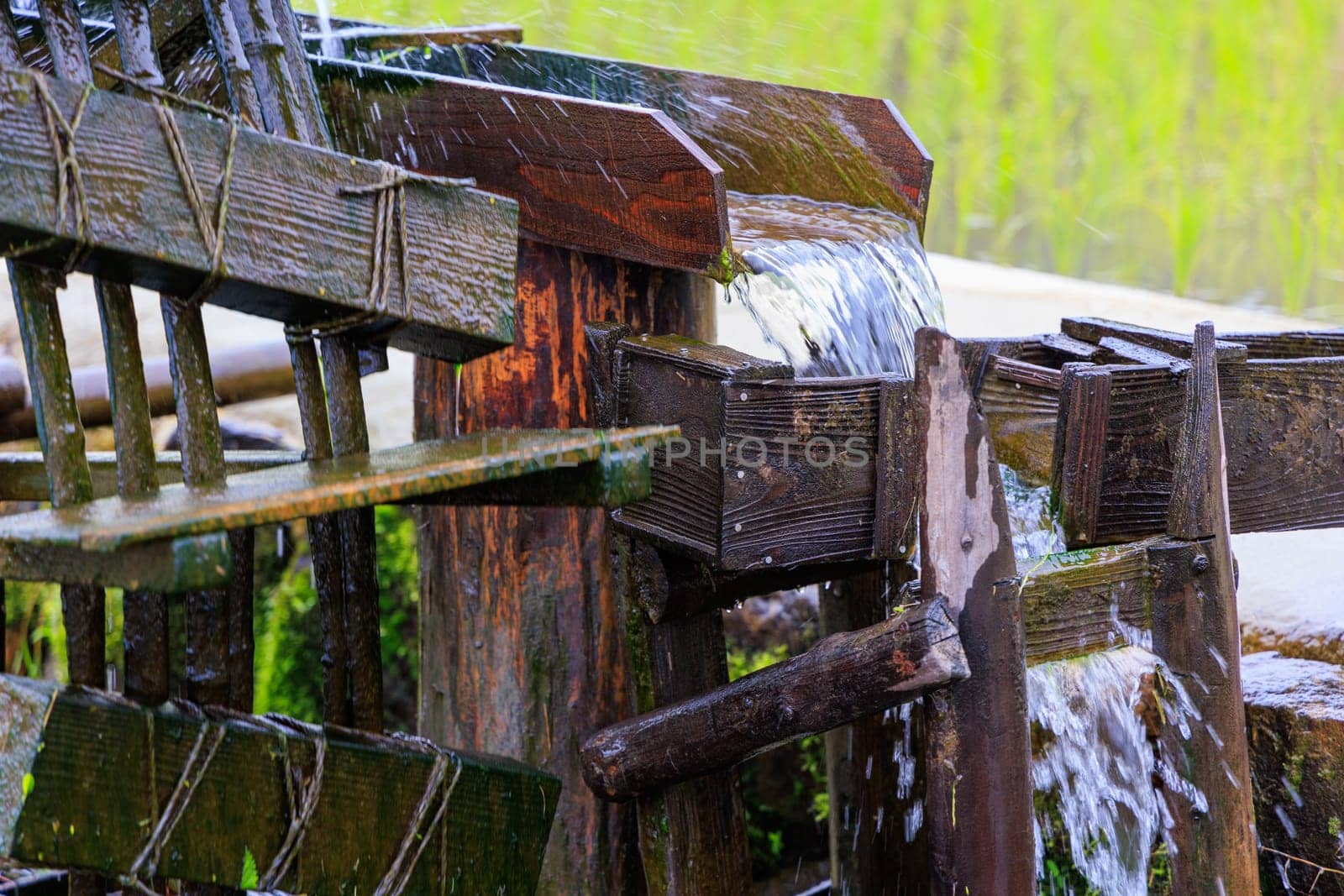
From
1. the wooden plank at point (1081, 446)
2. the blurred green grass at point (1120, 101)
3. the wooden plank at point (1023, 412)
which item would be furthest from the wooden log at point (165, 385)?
the blurred green grass at point (1120, 101)

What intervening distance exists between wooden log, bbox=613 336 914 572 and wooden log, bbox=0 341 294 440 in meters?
2.07

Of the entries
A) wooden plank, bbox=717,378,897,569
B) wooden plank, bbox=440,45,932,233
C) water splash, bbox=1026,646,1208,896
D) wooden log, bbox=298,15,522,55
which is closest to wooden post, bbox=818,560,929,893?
water splash, bbox=1026,646,1208,896

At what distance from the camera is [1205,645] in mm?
2389

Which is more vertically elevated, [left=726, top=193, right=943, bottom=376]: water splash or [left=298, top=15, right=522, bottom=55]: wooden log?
[left=298, top=15, right=522, bottom=55]: wooden log

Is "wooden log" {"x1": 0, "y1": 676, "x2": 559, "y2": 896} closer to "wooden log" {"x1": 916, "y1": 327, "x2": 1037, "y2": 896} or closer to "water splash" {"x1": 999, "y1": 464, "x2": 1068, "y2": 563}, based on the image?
"wooden log" {"x1": 916, "y1": 327, "x2": 1037, "y2": 896}

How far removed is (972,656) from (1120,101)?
20.6ft

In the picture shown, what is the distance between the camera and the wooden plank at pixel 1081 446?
7.94 ft

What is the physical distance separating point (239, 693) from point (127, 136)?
47.0 inches

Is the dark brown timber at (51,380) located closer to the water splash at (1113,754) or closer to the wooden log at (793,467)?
the wooden log at (793,467)

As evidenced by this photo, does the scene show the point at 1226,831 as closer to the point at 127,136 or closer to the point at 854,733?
the point at 854,733

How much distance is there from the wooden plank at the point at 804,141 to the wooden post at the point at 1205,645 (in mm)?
990

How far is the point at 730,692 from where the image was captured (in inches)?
96.3

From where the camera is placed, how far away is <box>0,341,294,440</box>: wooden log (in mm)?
4125

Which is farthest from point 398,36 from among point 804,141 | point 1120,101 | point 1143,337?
point 1120,101
